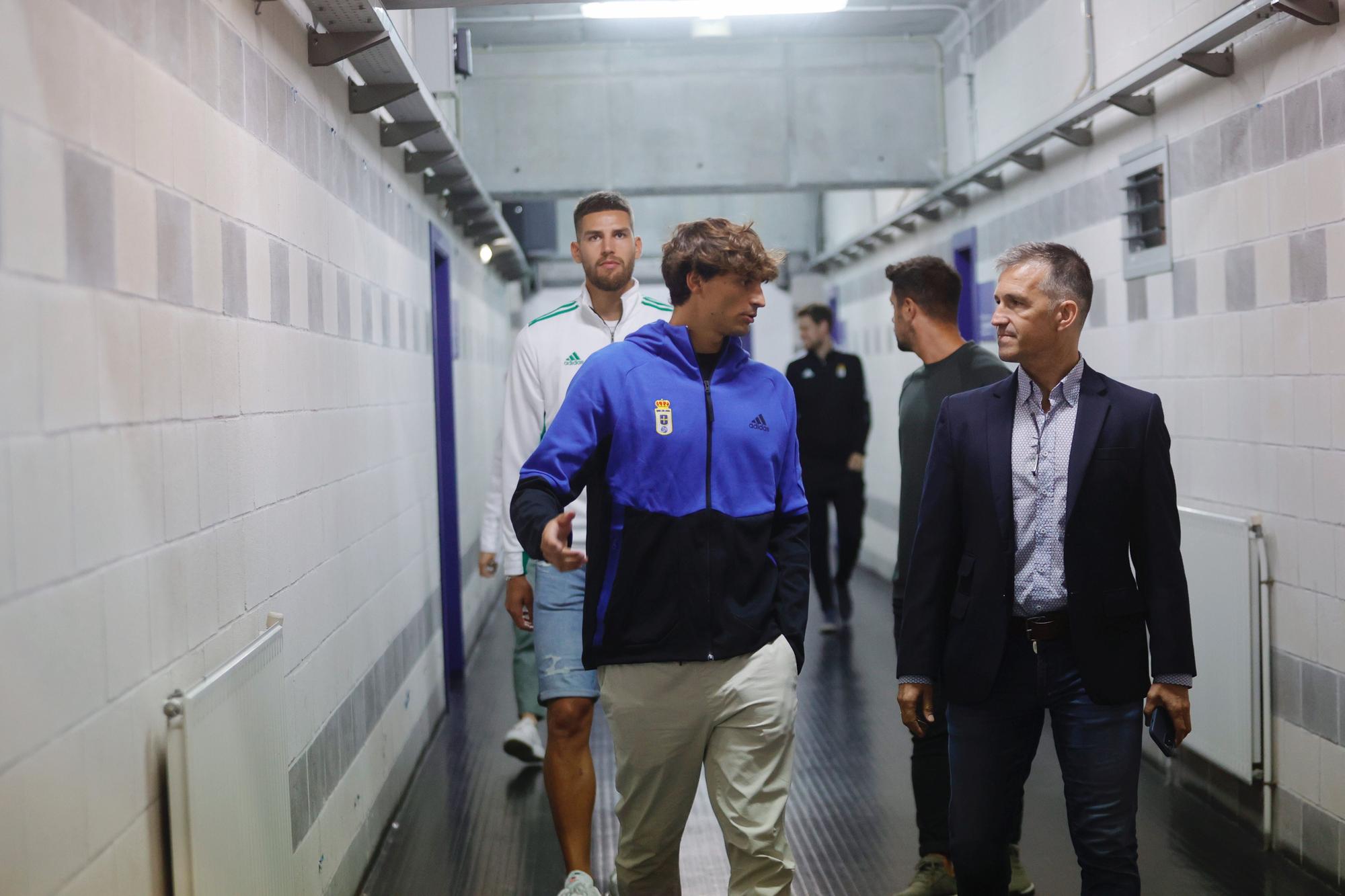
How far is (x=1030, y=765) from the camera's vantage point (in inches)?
97.0

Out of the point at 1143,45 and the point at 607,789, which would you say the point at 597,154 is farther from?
the point at 607,789

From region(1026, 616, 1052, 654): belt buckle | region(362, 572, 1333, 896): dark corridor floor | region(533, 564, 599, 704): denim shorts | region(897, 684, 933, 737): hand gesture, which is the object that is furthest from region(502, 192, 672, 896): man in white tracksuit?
region(1026, 616, 1052, 654): belt buckle

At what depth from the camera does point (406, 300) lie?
4.97 metres

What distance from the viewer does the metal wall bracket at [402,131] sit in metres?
4.47

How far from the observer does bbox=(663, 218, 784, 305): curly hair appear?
2398 millimetres

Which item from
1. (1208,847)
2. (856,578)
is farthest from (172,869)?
(856,578)

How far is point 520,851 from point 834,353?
424 cm

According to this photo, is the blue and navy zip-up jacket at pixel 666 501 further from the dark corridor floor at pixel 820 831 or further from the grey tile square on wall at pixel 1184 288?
the grey tile square on wall at pixel 1184 288

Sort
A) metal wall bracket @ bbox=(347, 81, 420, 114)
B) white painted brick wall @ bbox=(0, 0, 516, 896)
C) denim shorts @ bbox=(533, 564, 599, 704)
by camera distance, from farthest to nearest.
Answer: metal wall bracket @ bbox=(347, 81, 420, 114) < denim shorts @ bbox=(533, 564, 599, 704) < white painted brick wall @ bbox=(0, 0, 516, 896)

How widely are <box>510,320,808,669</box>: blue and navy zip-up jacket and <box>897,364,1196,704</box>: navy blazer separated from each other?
1.01 ft

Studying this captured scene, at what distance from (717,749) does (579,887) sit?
0.76 meters

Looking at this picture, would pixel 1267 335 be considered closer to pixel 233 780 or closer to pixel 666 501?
pixel 666 501

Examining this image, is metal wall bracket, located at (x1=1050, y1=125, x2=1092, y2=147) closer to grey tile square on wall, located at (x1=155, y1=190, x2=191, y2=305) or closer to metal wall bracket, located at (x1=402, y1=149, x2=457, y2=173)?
metal wall bracket, located at (x1=402, y1=149, x2=457, y2=173)

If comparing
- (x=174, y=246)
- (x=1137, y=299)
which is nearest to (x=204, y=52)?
(x=174, y=246)
